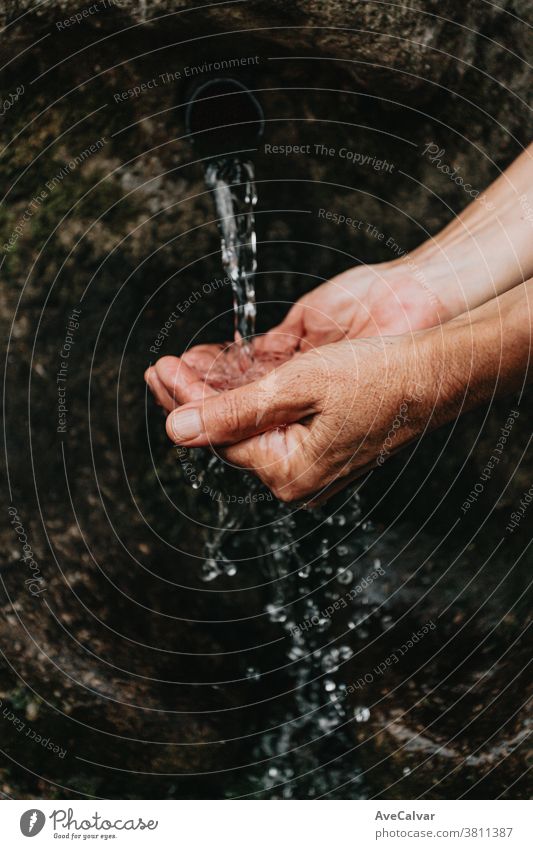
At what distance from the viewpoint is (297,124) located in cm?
125

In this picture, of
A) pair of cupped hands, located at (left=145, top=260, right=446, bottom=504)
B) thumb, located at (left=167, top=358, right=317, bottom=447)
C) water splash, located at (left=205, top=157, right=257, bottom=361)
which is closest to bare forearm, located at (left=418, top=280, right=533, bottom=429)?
pair of cupped hands, located at (left=145, top=260, right=446, bottom=504)

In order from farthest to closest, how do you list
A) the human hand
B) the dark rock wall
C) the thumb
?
1. the human hand
2. the dark rock wall
3. the thumb

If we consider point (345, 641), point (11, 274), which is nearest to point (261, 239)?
point (11, 274)

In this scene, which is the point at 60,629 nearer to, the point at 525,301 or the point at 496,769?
the point at 496,769

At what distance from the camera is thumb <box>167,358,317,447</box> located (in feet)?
3.12

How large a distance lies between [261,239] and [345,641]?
769 millimetres

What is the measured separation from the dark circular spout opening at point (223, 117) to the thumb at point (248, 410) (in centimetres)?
47

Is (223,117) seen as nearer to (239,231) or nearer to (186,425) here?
(239,231)

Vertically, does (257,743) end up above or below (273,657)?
below

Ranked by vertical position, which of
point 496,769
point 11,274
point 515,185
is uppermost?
point 11,274

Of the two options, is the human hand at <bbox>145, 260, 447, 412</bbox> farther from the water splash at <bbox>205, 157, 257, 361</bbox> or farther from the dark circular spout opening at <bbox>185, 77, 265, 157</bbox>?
the dark circular spout opening at <bbox>185, 77, 265, 157</bbox>

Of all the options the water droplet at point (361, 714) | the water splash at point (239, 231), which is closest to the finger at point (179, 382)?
the water splash at point (239, 231)

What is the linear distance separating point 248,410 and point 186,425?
10 cm

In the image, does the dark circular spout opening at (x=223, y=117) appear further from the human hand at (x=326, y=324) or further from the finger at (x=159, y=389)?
the finger at (x=159, y=389)
